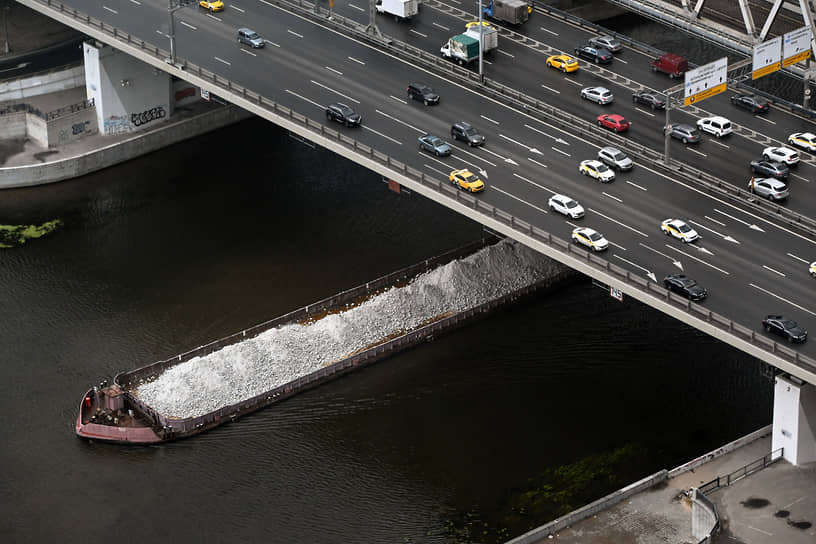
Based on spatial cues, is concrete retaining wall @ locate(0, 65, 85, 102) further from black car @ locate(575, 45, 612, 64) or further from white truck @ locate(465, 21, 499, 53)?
black car @ locate(575, 45, 612, 64)

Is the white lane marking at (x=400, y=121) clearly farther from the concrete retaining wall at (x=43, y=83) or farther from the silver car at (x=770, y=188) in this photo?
the concrete retaining wall at (x=43, y=83)

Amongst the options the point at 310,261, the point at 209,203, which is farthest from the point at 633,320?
the point at 209,203

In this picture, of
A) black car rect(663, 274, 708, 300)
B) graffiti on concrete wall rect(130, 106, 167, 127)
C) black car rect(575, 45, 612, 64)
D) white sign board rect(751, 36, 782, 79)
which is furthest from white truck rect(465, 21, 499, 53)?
black car rect(663, 274, 708, 300)

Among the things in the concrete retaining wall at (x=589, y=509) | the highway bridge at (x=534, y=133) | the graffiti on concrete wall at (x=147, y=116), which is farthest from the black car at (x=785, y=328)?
the graffiti on concrete wall at (x=147, y=116)

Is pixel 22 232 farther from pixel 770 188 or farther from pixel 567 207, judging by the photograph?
pixel 770 188

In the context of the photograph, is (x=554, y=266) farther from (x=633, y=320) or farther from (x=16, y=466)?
(x=16, y=466)
